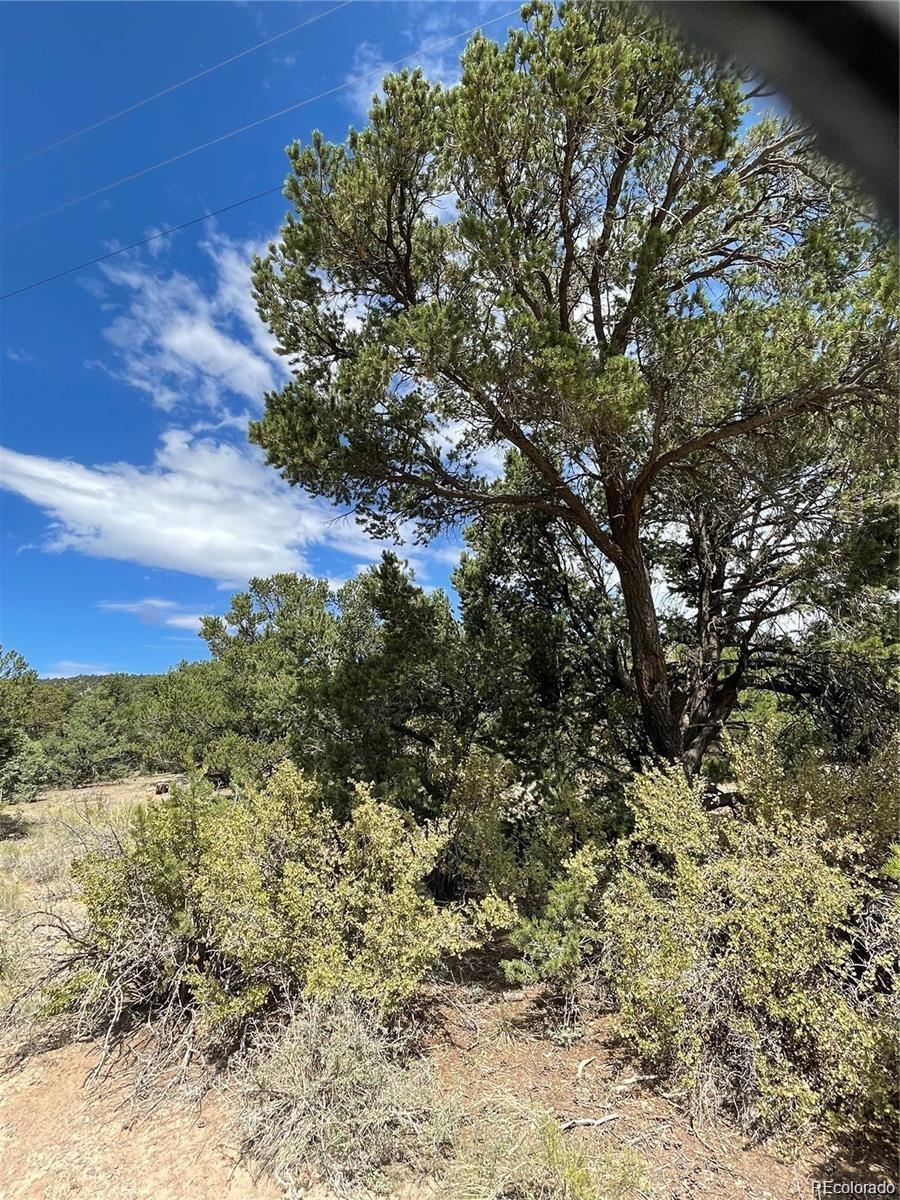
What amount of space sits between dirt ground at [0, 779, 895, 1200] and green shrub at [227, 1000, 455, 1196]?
0.14m

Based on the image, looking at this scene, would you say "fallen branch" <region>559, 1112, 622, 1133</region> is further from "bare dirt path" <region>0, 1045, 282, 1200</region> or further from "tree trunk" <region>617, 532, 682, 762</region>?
"tree trunk" <region>617, 532, 682, 762</region>

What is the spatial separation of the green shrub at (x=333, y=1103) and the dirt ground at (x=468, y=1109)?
0.14 metres

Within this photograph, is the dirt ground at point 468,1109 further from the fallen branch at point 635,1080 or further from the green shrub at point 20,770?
the green shrub at point 20,770

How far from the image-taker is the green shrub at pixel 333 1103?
2859 mm

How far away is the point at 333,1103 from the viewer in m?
3.08

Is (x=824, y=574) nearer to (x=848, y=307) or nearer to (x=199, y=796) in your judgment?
(x=848, y=307)

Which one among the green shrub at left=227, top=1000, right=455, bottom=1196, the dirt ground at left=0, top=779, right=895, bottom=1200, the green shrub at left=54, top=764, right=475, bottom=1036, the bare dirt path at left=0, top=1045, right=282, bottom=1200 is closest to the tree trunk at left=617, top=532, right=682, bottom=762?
the dirt ground at left=0, top=779, right=895, bottom=1200

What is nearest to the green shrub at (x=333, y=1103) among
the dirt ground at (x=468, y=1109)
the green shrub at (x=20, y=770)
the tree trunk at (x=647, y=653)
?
the dirt ground at (x=468, y=1109)

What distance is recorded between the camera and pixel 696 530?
6.78 m

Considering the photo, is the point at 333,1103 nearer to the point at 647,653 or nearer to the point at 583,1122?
the point at 583,1122

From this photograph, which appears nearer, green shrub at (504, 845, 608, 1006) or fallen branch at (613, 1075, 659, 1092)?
fallen branch at (613, 1075, 659, 1092)

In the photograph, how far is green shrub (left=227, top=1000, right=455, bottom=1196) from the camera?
2859mm

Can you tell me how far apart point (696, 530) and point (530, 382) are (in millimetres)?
3503

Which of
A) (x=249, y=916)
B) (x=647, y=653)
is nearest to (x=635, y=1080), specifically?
(x=249, y=916)
